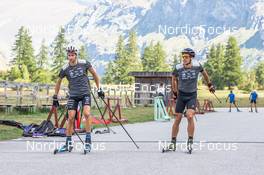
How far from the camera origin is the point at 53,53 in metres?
90.9

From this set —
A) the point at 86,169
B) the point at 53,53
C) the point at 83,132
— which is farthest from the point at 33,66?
the point at 86,169

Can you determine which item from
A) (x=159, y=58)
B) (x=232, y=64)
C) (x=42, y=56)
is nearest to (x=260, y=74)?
(x=232, y=64)

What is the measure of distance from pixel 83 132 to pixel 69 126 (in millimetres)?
4765

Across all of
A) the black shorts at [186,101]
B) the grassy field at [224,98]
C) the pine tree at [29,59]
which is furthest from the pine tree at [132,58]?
the black shorts at [186,101]

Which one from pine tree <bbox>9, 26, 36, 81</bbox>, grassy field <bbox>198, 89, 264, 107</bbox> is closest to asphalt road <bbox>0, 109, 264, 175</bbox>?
grassy field <bbox>198, 89, 264, 107</bbox>

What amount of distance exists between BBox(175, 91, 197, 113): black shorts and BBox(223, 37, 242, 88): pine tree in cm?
8986

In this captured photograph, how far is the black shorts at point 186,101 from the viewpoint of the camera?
10.2 m

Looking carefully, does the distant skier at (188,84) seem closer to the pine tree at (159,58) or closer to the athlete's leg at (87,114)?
the athlete's leg at (87,114)

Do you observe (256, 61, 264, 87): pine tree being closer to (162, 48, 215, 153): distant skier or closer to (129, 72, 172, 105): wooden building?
(129, 72, 172, 105): wooden building

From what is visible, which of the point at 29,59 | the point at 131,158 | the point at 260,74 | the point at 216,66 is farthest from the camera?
the point at 260,74

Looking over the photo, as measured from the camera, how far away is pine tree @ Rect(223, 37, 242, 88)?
98812 mm

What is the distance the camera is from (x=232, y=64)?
330ft

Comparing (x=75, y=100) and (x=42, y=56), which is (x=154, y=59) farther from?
(x=75, y=100)

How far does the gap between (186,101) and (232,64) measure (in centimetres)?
9224
